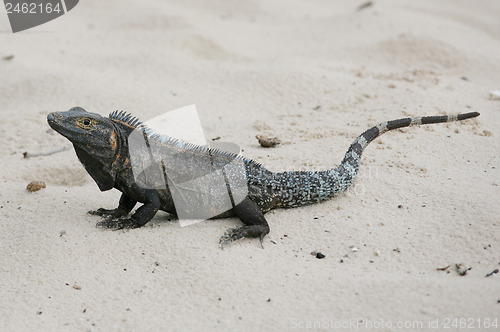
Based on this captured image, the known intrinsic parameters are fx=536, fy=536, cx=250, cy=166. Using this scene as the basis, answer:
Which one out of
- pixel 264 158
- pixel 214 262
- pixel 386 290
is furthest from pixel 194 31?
pixel 386 290

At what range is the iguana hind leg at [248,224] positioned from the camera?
484 cm

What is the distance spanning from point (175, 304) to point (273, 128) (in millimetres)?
3793

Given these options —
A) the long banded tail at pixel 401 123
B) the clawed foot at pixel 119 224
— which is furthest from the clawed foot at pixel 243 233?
the long banded tail at pixel 401 123

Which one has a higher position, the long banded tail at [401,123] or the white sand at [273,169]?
the long banded tail at [401,123]

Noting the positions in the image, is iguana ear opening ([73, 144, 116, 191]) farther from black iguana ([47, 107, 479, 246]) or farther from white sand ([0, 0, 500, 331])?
white sand ([0, 0, 500, 331])

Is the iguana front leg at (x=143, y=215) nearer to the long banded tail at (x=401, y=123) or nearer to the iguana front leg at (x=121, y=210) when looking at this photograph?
the iguana front leg at (x=121, y=210)

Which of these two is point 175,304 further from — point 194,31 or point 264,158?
point 194,31

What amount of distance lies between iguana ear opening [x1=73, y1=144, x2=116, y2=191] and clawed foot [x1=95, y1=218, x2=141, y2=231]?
337 millimetres

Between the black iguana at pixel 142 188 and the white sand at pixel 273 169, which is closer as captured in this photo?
the white sand at pixel 273 169

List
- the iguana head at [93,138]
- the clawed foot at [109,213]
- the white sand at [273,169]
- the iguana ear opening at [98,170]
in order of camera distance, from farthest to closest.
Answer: the clawed foot at [109,213], the iguana ear opening at [98,170], the iguana head at [93,138], the white sand at [273,169]

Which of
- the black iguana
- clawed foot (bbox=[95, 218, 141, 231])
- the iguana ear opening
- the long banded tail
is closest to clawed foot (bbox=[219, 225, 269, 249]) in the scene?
the black iguana

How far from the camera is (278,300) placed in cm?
407

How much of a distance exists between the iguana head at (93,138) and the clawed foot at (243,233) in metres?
1.19

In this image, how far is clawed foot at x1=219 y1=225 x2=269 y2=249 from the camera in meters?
4.82
